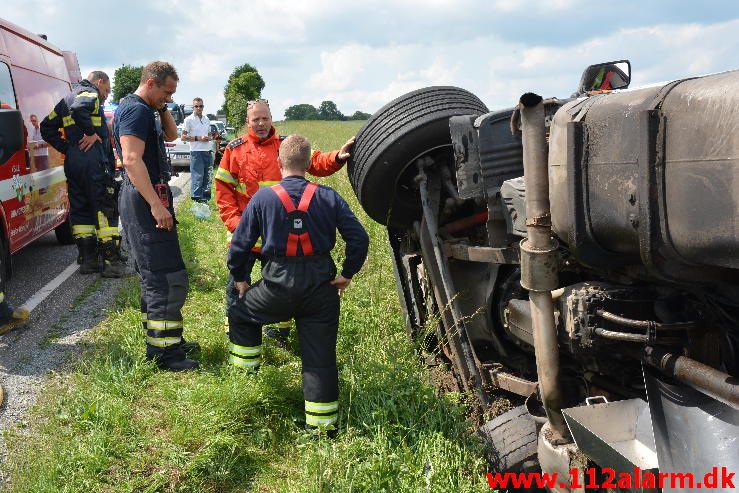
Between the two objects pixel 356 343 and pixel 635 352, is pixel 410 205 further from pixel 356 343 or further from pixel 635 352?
pixel 635 352

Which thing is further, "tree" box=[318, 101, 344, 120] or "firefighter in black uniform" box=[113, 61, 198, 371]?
"tree" box=[318, 101, 344, 120]

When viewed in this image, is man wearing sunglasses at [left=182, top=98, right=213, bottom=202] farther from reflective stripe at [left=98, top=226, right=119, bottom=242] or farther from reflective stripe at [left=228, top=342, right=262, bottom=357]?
reflective stripe at [left=228, top=342, right=262, bottom=357]

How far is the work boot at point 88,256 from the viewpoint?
668 cm

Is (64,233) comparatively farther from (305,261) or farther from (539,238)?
(539,238)

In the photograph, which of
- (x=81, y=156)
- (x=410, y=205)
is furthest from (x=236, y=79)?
(x=410, y=205)

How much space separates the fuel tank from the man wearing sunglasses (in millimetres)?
9636

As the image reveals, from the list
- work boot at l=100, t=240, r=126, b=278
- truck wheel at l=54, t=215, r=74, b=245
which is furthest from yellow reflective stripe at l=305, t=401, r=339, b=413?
truck wheel at l=54, t=215, r=74, b=245

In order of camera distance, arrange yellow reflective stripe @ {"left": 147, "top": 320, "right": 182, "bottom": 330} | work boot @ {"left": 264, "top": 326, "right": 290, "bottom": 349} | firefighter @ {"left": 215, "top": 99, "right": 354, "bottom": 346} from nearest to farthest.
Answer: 1. yellow reflective stripe @ {"left": 147, "top": 320, "right": 182, "bottom": 330}
2. firefighter @ {"left": 215, "top": 99, "right": 354, "bottom": 346}
3. work boot @ {"left": 264, "top": 326, "right": 290, "bottom": 349}

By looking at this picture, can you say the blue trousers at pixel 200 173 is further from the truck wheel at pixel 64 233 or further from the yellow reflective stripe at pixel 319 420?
the yellow reflective stripe at pixel 319 420

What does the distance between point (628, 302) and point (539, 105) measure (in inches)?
27.4

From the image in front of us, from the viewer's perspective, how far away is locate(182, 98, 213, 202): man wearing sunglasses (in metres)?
11.2

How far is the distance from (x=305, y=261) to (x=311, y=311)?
0.25 m

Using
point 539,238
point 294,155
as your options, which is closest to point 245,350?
point 294,155

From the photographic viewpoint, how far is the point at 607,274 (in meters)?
2.32
